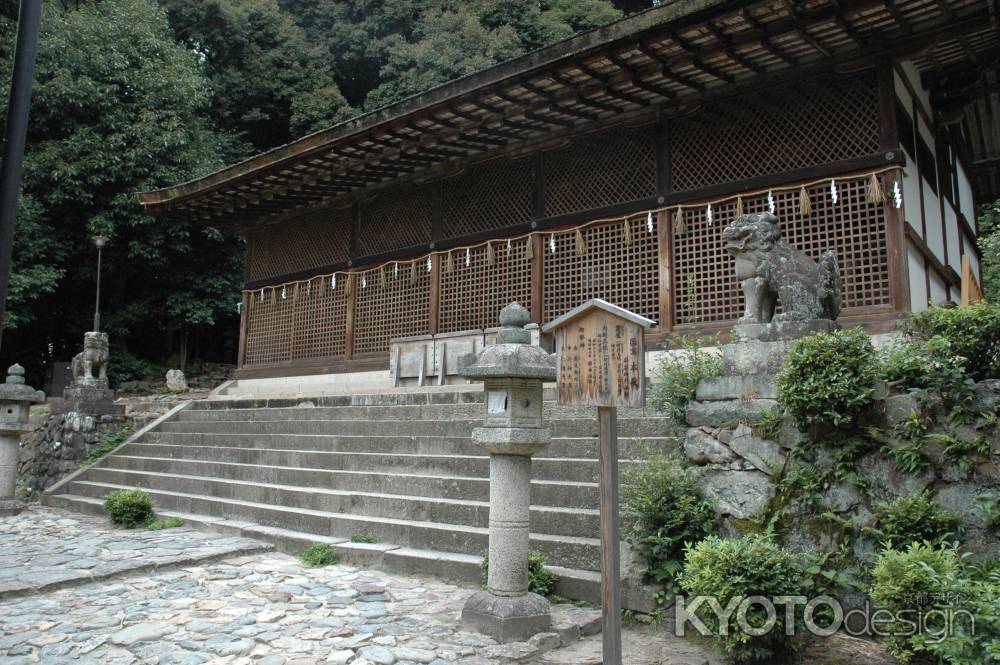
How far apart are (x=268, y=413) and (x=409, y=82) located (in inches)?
651

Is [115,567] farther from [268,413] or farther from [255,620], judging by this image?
[268,413]

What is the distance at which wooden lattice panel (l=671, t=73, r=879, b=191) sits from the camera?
8859mm

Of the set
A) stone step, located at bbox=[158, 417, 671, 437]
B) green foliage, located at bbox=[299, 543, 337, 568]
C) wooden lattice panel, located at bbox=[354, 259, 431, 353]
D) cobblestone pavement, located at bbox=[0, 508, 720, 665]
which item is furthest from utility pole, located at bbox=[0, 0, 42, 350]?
wooden lattice panel, located at bbox=[354, 259, 431, 353]

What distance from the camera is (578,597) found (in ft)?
17.2

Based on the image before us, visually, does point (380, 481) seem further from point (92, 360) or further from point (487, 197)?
point (92, 360)

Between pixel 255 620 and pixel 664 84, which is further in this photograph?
pixel 664 84

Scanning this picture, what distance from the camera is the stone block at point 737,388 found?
5.38 m

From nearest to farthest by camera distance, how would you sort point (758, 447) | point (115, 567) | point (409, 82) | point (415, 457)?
point (758, 447), point (115, 567), point (415, 457), point (409, 82)

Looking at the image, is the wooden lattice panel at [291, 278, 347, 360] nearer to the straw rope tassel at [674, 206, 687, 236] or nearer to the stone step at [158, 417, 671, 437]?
the stone step at [158, 417, 671, 437]

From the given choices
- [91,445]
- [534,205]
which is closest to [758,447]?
[534,205]

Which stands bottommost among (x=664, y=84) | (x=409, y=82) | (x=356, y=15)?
(x=664, y=84)

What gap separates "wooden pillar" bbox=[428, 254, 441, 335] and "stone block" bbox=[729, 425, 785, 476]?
7834 millimetres

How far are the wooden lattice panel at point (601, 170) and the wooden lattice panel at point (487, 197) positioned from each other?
1.78 ft

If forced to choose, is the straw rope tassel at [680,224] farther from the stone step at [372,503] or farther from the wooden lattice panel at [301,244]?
the wooden lattice panel at [301,244]
